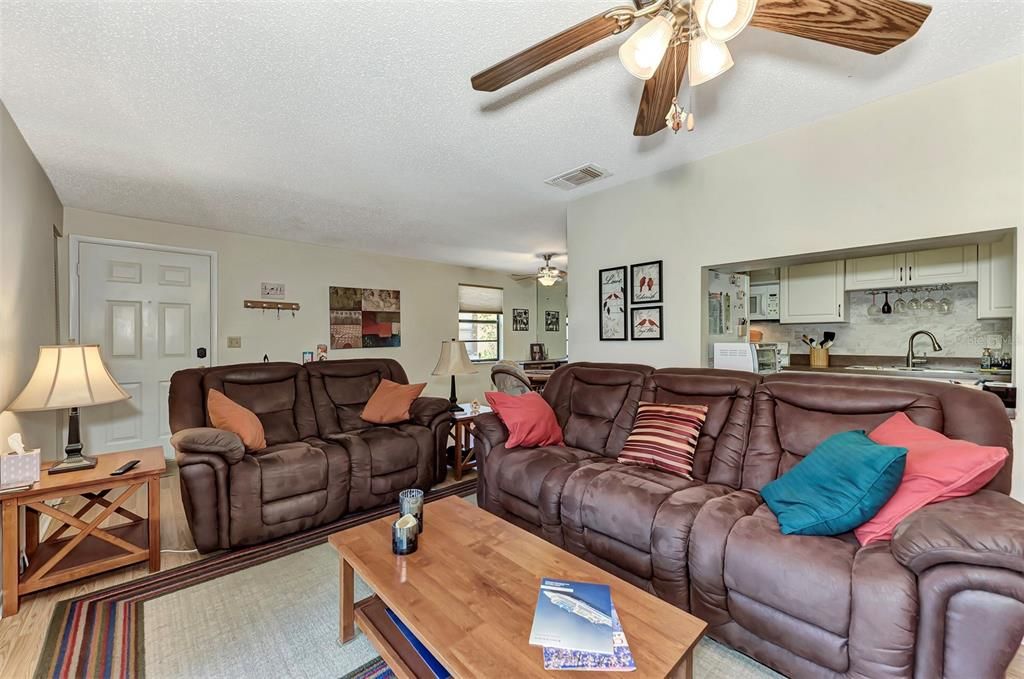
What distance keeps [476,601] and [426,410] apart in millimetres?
2170

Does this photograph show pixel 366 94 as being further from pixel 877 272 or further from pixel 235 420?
pixel 877 272

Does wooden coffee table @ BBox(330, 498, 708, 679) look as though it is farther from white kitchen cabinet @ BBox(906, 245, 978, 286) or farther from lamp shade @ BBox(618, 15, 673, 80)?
white kitchen cabinet @ BBox(906, 245, 978, 286)

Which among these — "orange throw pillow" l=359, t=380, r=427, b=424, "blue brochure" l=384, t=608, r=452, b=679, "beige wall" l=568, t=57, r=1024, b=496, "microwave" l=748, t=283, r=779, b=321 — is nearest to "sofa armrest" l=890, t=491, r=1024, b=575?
"beige wall" l=568, t=57, r=1024, b=496

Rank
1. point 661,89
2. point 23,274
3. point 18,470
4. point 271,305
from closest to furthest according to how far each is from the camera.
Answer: point 661,89 < point 18,470 < point 23,274 < point 271,305

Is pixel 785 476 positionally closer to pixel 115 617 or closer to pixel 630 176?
pixel 630 176

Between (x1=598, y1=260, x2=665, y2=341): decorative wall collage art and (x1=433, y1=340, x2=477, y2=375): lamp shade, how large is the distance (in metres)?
1.31

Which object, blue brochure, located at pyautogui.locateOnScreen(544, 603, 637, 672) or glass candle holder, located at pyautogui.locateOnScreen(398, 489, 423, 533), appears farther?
glass candle holder, located at pyautogui.locateOnScreen(398, 489, 423, 533)

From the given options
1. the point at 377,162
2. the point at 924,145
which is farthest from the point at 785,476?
the point at 377,162

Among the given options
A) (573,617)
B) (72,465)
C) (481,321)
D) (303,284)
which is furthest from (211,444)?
(481,321)

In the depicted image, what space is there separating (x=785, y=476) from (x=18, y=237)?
405 centimetres

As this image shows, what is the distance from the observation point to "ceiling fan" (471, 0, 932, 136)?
3.76 feet

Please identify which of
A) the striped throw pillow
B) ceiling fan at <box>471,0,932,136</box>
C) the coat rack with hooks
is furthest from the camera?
the coat rack with hooks

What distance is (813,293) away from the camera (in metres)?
→ 3.84

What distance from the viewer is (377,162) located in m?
2.81
